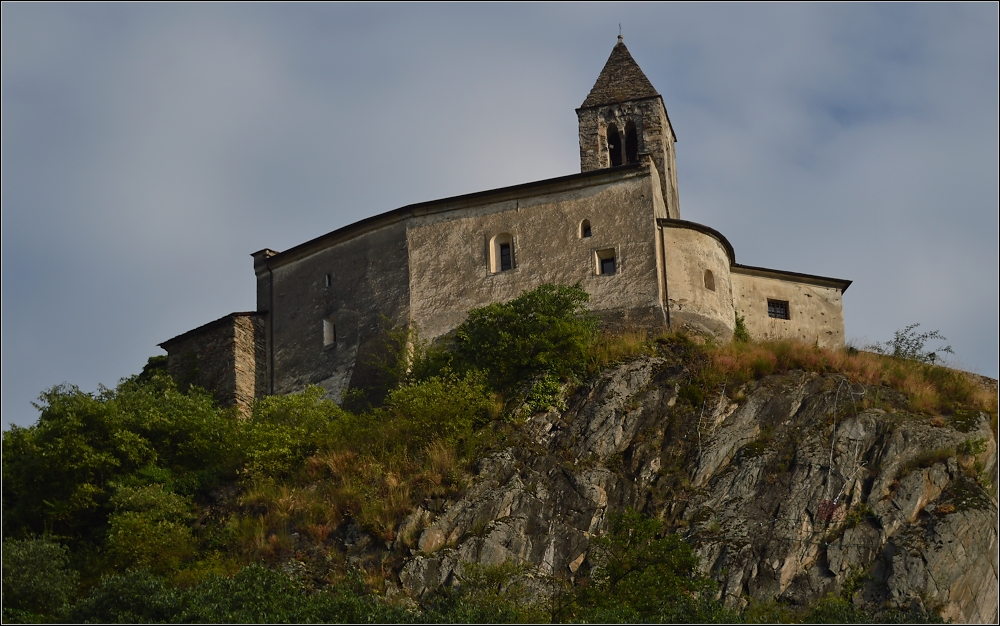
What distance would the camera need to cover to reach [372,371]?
45938mm

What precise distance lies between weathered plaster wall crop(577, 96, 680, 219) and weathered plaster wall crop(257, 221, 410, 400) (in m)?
9.05

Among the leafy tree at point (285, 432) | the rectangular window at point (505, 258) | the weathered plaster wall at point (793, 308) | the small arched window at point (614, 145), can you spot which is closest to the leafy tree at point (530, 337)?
the rectangular window at point (505, 258)

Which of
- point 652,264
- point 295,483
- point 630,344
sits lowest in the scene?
point 295,483

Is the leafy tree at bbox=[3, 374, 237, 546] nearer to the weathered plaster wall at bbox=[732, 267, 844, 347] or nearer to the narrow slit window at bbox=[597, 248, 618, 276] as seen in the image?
the narrow slit window at bbox=[597, 248, 618, 276]

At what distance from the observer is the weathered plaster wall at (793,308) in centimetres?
4853

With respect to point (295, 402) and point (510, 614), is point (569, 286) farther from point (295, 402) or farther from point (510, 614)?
point (510, 614)

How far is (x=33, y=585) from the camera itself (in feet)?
112

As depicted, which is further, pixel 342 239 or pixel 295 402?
pixel 342 239

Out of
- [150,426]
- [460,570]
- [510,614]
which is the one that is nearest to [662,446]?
[460,570]

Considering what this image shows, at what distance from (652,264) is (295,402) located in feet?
37.0

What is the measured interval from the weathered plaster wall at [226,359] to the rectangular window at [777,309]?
16.4 m

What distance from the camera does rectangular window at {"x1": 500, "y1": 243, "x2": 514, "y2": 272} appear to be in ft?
153

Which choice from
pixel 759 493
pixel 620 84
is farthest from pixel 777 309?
pixel 759 493

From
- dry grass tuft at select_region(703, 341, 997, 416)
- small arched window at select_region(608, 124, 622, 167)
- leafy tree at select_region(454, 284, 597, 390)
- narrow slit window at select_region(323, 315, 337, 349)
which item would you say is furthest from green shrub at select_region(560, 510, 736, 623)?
small arched window at select_region(608, 124, 622, 167)
